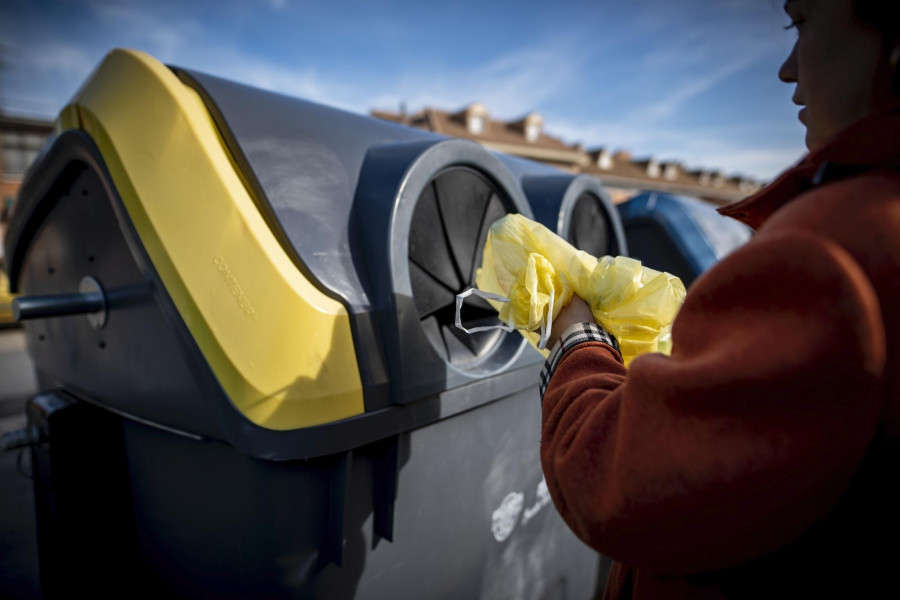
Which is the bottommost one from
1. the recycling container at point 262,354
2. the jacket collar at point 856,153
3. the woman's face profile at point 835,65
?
the recycling container at point 262,354

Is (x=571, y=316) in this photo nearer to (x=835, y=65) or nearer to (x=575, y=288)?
(x=575, y=288)

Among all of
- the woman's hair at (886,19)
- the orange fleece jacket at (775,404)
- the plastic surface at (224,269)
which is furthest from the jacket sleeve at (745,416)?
the plastic surface at (224,269)

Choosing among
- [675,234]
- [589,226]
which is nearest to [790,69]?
[589,226]

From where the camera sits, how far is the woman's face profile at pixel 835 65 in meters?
0.53

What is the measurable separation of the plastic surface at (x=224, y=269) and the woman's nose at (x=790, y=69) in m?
0.85

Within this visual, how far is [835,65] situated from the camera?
0.56 meters

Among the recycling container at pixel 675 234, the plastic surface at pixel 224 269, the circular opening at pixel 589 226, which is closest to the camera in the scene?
the plastic surface at pixel 224 269

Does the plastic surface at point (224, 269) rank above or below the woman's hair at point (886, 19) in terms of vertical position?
below

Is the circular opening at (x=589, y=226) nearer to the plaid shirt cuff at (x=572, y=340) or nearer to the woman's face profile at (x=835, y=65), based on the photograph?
the plaid shirt cuff at (x=572, y=340)

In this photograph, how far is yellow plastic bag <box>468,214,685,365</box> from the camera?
0.84 metres

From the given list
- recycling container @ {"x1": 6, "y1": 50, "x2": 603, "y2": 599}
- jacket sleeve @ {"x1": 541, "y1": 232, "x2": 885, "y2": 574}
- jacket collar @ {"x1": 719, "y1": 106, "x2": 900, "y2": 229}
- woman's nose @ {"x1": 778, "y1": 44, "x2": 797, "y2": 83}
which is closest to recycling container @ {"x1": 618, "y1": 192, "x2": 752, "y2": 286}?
recycling container @ {"x1": 6, "y1": 50, "x2": 603, "y2": 599}

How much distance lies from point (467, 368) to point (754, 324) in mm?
899

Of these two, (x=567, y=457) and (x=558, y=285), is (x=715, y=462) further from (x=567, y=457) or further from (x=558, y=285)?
(x=558, y=285)

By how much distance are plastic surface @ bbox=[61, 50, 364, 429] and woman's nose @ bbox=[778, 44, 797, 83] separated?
848mm
